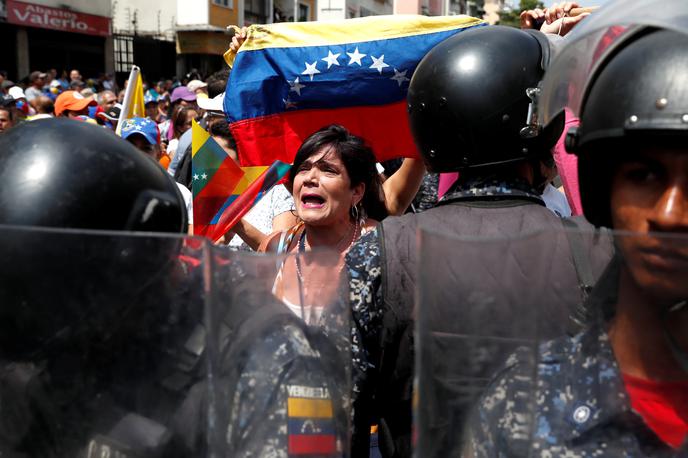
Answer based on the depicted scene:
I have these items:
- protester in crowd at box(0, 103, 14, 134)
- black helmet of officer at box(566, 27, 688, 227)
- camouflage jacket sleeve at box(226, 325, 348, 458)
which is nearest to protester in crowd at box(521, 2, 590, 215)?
black helmet of officer at box(566, 27, 688, 227)

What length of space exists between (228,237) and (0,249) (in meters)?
2.90

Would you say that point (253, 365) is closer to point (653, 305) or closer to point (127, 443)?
point (127, 443)

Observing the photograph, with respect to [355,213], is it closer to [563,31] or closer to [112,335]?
[563,31]

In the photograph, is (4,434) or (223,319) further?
(4,434)

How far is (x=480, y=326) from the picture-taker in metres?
1.10

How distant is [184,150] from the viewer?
5855 mm

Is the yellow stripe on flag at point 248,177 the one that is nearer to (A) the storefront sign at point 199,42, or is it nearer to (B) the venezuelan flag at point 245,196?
(B) the venezuelan flag at point 245,196

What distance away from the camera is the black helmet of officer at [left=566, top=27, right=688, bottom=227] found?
111 cm

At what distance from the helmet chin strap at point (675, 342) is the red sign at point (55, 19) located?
82.0 ft

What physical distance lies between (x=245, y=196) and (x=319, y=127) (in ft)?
1.60

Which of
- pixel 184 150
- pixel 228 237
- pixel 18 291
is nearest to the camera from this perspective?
pixel 18 291

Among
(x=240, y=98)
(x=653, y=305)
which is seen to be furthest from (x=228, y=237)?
(x=653, y=305)

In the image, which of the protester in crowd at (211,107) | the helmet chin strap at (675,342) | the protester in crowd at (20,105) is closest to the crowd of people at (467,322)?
the helmet chin strap at (675,342)

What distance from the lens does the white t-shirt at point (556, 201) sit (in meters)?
3.32
